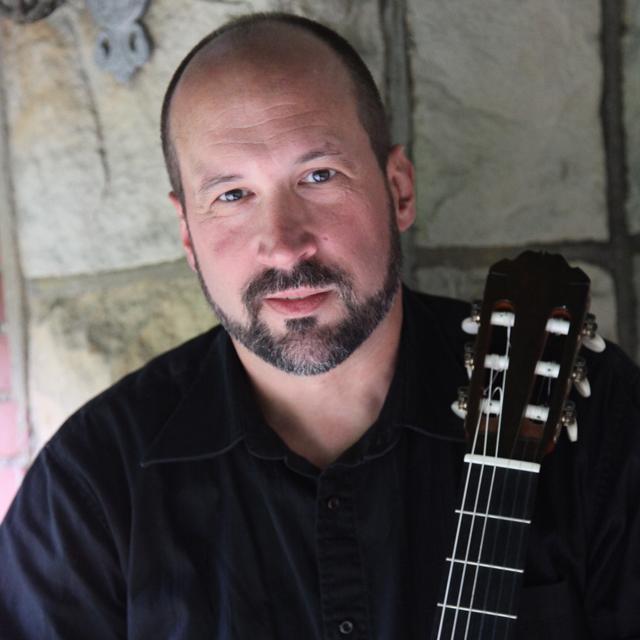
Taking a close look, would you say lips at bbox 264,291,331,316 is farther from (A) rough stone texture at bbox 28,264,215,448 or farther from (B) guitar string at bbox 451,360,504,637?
(A) rough stone texture at bbox 28,264,215,448

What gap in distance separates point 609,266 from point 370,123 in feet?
1.56

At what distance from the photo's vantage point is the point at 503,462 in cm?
118

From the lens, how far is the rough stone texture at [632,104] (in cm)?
153

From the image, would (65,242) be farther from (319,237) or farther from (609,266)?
(609,266)

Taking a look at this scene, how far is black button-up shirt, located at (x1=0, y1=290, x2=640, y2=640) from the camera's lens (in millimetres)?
1307

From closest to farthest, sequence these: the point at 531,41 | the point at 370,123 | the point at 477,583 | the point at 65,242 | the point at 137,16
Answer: the point at 477,583 → the point at 370,123 → the point at 531,41 → the point at 137,16 → the point at 65,242

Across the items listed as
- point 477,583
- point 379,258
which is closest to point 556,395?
point 477,583

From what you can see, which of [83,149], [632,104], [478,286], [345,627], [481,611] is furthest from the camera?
[83,149]

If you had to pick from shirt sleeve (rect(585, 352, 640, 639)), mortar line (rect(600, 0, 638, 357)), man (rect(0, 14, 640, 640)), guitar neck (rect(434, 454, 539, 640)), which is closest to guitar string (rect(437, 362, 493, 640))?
guitar neck (rect(434, 454, 539, 640))

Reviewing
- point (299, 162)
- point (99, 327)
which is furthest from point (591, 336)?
point (99, 327)

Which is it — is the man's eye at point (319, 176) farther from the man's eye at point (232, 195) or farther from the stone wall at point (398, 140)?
the stone wall at point (398, 140)

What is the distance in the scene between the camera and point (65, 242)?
5.94 feet

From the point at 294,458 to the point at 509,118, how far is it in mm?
666

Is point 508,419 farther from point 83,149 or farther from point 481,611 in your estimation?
point 83,149
